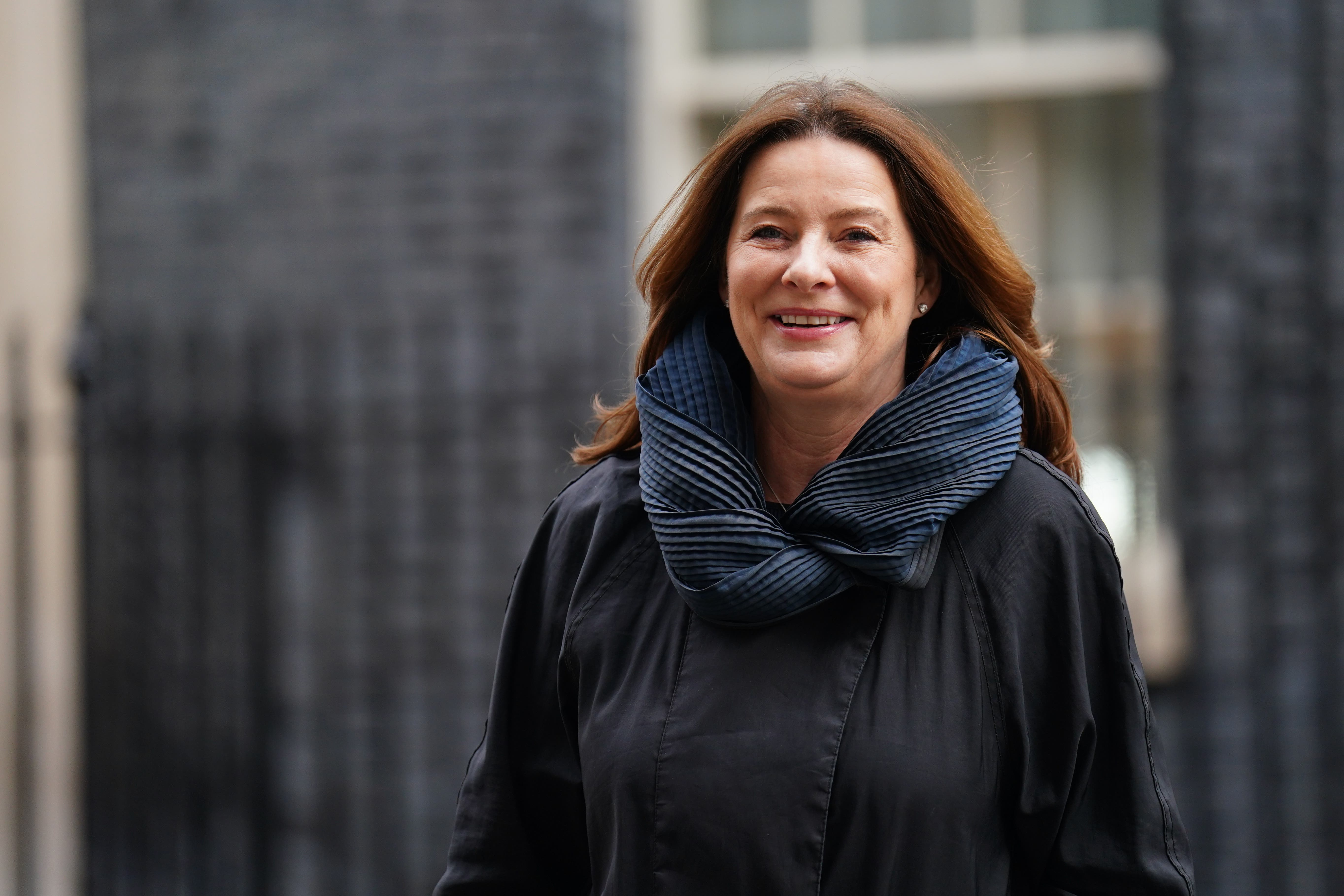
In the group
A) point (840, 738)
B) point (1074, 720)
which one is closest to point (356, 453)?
point (840, 738)

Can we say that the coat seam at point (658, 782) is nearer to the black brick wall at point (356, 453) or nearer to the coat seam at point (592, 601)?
the coat seam at point (592, 601)

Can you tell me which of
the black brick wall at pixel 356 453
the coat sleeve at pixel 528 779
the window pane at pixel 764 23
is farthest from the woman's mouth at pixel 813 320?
the window pane at pixel 764 23

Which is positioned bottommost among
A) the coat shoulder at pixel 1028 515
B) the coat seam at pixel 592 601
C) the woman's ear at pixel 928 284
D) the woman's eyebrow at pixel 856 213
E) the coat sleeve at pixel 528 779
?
the coat sleeve at pixel 528 779

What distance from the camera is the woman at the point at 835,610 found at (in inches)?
74.7

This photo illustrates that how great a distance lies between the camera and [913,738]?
1.89m

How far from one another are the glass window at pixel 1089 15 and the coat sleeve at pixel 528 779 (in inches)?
147

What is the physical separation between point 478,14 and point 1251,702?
3.57 meters

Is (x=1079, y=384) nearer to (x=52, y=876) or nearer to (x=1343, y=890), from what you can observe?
(x=1343, y=890)

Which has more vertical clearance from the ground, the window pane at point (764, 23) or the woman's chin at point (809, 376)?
the window pane at point (764, 23)

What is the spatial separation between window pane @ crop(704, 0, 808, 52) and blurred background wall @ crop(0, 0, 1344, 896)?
15mm

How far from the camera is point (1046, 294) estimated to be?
525 cm

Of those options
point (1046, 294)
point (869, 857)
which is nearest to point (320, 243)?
point (1046, 294)

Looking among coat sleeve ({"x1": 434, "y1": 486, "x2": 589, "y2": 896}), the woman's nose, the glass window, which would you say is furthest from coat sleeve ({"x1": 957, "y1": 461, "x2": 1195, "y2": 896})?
the glass window

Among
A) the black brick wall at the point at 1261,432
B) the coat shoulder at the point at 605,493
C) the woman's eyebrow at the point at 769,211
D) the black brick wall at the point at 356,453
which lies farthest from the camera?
the black brick wall at the point at 356,453
